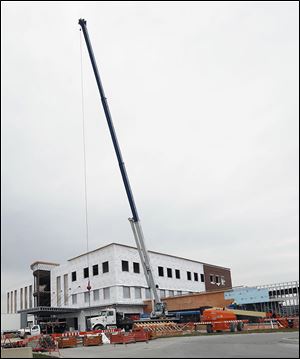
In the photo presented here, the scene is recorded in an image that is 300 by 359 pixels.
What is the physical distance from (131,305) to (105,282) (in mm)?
4698

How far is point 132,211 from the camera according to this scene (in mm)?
39688

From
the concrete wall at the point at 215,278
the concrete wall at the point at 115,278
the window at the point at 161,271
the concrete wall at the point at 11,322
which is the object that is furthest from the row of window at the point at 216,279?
the concrete wall at the point at 11,322

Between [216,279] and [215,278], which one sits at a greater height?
[215,278]

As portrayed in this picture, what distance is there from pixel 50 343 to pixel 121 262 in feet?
103

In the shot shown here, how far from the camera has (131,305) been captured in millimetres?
58875

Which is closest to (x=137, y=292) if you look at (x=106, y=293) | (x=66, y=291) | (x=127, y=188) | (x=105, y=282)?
(x=106, y=293)

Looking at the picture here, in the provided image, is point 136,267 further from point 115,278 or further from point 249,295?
point 249,295

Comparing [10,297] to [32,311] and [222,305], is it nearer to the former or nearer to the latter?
[32,311]

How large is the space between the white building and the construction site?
5.5 inches

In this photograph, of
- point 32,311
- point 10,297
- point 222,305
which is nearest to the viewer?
point 222,305

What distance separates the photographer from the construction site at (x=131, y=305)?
30.0 metres

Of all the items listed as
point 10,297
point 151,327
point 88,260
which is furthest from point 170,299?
point 10,297

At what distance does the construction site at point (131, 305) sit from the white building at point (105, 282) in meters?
0.14

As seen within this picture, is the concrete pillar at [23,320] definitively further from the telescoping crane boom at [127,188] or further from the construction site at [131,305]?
the telescoping crane boom at [127,188]
